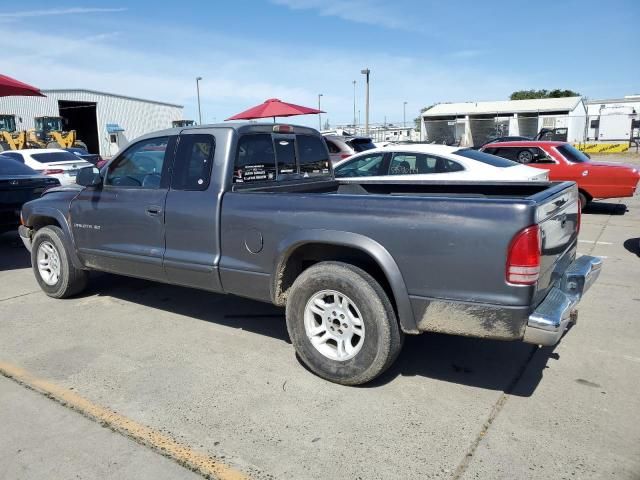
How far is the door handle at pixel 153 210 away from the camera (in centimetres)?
455

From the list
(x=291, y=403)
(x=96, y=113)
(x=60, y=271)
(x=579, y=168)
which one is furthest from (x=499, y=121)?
(x=291, y=403)

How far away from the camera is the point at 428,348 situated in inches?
172

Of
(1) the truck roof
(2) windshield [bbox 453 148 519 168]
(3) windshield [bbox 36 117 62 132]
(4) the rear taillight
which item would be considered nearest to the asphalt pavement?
(4) the rear taillight

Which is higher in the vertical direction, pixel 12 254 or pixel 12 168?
pixel 12 168

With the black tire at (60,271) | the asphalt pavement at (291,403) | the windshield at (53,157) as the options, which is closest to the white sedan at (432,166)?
the asphalt pavement at (291,403)

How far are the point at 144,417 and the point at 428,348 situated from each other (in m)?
2.26

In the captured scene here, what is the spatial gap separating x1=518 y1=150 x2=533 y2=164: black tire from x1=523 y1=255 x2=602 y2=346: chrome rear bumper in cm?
771

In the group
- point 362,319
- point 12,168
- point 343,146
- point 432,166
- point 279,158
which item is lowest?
point 362,319

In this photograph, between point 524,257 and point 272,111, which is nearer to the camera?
A: point 524,257

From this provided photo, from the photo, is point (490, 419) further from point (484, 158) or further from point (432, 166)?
point (484, 158)

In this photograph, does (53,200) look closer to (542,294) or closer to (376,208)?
(376,208)

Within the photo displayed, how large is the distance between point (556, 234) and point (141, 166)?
3594 mm

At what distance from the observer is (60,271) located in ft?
18.5

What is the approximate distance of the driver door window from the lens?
4727mm
